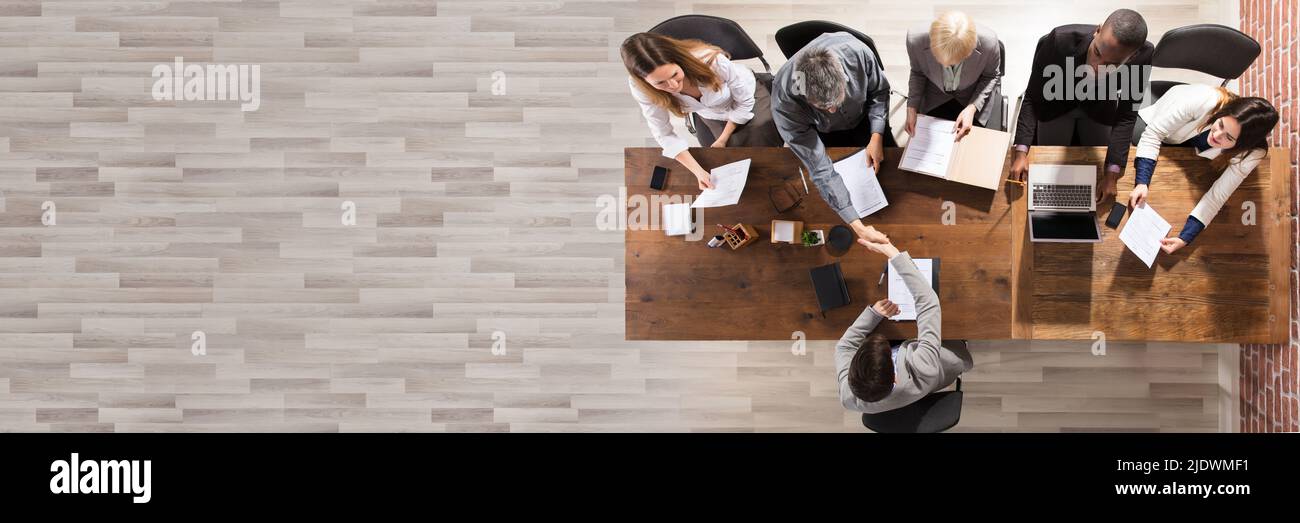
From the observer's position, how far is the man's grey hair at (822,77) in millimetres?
2094

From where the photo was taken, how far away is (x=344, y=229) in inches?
137

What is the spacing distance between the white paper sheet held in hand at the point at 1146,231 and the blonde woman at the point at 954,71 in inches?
26.6

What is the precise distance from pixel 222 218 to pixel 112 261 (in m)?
0.70

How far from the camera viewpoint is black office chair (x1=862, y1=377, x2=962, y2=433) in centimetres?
257

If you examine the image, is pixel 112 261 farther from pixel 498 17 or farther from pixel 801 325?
pixel 801 325

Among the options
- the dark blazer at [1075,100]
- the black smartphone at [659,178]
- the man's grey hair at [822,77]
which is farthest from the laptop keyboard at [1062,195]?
the black smartphone at [659,178]

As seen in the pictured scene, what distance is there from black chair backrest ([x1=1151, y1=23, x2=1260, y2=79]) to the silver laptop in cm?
61

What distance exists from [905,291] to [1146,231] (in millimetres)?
950

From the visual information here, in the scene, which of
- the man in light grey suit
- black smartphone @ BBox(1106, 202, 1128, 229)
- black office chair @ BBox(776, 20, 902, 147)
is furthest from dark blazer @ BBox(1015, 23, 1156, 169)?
the man in light grey suit

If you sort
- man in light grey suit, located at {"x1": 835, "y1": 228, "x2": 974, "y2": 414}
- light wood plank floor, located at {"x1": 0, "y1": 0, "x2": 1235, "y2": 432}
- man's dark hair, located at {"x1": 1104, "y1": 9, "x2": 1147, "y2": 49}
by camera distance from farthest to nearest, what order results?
light wood plank floor, located at {"x1": 0, "y1": 0, "x2": 1235, "y2": 432}, man in light grey suit, located at {"x1": 835, "y1": 228, "x2": 974, "y2": 414}, man's dark hair, located at {"x1": 1104, "y1": 9, "x2": 1147, "y2": 49}

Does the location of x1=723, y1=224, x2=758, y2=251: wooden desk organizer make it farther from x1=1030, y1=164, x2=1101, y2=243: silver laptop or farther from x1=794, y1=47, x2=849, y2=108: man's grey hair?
x1=1030, y1=164, x2=1101, y2=243: silver laptop

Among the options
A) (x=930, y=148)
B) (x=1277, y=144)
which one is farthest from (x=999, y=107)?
(x=1277, y=144)

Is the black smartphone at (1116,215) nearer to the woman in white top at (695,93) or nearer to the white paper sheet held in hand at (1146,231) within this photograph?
the white paper sheet held in hand at (1146,231)
